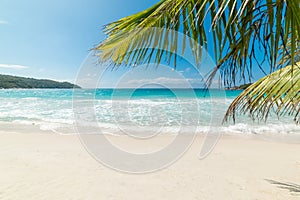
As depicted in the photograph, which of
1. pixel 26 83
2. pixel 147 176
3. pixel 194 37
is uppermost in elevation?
pixel 26 83

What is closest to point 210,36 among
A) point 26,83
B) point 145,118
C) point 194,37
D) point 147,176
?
point 194,37

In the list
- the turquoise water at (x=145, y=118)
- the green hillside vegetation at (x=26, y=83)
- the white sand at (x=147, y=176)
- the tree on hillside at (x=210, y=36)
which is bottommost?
the white sand at (x=147, y=176)

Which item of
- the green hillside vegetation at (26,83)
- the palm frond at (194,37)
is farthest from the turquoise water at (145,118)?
the green hillside vegetation at (26,83)

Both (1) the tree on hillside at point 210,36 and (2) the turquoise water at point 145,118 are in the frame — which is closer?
(1) the tree on hillside at point 210,36

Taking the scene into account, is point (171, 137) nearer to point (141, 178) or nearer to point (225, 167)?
point (225, 167)

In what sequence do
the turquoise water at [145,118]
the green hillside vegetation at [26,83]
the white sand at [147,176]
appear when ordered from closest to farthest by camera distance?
the white sand at [147,176], the turquoise water at [145,118], the green hillside vegetation at [26,83]

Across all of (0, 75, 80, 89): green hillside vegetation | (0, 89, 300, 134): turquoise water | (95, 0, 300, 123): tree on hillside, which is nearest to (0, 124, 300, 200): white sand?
(0, 89, 300, 134): turquoise water

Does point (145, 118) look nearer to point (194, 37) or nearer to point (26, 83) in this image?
point (194, 37)

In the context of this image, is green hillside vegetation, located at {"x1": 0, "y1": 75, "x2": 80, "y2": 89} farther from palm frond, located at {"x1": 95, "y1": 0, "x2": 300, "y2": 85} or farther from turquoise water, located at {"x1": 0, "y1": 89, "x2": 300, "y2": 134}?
palm frond, located at {"x1": 95, "y1": 0, "x2": 300, "y2": 85}

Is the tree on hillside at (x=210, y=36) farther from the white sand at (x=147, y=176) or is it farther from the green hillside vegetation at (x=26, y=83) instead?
the green hillside vegetation at (x=26, y=83)

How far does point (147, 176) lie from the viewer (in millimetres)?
4188

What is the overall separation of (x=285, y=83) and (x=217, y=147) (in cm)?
565

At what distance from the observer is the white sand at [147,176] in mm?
3475

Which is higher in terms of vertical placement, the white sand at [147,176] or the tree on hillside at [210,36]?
the tree on hillside at [210,36]
